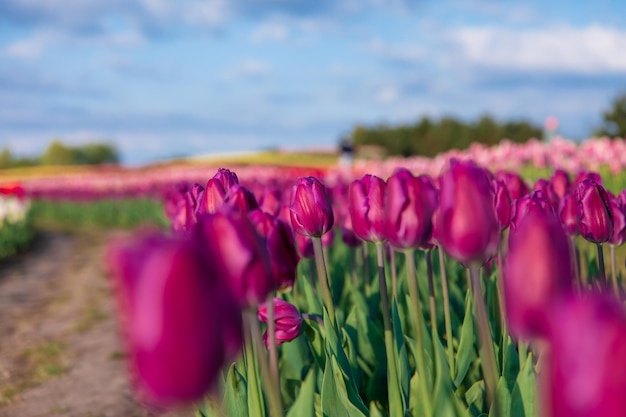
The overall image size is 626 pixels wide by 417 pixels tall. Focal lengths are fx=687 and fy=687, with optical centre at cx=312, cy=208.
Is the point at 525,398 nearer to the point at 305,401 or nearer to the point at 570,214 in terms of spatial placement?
the point at 305,401

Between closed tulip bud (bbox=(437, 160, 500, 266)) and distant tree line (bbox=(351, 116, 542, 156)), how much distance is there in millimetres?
35039

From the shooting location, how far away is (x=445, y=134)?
1484 inches

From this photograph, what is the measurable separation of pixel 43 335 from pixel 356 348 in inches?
196

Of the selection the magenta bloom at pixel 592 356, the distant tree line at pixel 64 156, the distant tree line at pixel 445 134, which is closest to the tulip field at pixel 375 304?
the magenta bloom at pixel 592 356

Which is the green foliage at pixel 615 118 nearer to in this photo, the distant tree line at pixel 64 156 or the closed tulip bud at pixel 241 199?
the closed tulip bud at pixel 241 199

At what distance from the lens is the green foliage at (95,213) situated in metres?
18.2

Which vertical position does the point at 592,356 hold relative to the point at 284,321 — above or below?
above

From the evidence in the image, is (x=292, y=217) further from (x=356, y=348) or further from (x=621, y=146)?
(x=621, y=146)

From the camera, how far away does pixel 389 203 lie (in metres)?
1.64

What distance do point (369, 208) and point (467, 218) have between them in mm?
675

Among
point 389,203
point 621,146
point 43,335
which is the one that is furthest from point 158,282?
point 621,146

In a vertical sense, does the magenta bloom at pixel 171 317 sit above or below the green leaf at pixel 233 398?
above

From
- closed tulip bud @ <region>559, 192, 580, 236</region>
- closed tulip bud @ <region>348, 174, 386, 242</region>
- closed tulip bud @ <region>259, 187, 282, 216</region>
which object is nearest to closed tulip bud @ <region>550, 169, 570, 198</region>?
closed tulip bud @ <region>559, 192, 580, 236</region>

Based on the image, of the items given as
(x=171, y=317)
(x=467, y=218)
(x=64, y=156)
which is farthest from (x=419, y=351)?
(x=64, y=156)
